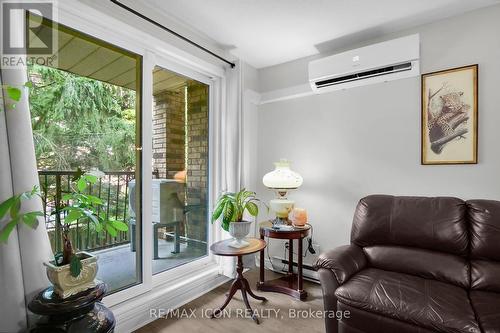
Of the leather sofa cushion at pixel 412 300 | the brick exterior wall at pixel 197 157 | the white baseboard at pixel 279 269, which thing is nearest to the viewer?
the leather sofa cushion at pixel 412 300

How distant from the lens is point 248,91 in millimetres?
3170

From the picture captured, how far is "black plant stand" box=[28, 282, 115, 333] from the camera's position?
1222 mm

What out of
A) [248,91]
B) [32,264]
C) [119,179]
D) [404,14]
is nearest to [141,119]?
[119,179]

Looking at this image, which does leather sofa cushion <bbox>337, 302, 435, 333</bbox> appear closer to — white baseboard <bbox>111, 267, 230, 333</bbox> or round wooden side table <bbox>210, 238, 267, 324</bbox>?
round wooden side table <bbox>210, 238, 267, 324</bbox>

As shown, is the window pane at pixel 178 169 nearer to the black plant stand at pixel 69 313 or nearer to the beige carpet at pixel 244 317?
the beige carpet at pixel 244 317

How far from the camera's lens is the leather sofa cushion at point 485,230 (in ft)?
5.79

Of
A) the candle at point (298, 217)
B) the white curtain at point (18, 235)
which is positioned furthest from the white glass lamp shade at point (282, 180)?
the white curtain at point (18, 235)

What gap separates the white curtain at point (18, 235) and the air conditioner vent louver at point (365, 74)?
237 centimetres

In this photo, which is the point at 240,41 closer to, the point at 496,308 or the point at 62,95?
the point at 62,95

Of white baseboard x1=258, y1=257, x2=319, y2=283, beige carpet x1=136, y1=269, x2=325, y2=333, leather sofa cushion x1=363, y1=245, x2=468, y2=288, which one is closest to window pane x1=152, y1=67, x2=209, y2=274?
beige carpet x1=136, y1=269, x2=325, y2=333

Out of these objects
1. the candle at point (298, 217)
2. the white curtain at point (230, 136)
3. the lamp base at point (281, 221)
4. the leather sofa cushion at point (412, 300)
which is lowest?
the leather sofa cushion at point (412, 300)

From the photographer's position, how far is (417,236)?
199cm

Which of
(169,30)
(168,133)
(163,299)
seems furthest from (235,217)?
(169,30)

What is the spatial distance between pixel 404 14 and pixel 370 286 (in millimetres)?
2138
